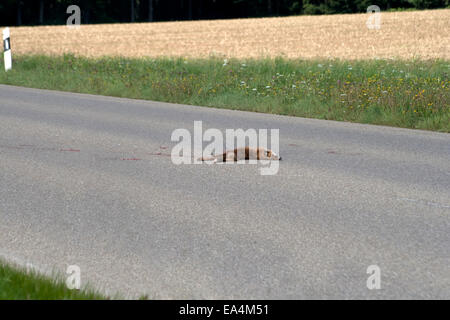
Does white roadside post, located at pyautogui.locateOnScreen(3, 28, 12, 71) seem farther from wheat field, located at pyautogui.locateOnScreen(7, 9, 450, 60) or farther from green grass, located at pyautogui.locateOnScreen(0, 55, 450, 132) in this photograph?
wheat field, located at pyautogui.locateOnScreen(7, 9, 450, 60)

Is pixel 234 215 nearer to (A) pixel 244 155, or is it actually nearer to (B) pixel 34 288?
(B) pixel 34 288

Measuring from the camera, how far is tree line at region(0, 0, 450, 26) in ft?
245

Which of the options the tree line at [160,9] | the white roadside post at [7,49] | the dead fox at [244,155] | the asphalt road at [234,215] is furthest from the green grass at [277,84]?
the tree line at [160,9]

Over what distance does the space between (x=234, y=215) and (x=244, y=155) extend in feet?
8.15

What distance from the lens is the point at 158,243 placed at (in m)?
5.23

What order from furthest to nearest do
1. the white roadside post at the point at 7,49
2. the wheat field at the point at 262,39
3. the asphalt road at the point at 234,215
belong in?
the wheat field at the point at 262,39 < the white roadside post at the point at 7,49 < the asphalt road at the point at 234,215

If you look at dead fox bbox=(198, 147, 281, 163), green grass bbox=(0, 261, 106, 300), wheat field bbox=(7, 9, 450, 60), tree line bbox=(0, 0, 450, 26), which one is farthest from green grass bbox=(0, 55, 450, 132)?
tree line bbox=(0, 0, 450, 26)

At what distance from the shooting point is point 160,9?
302 ft

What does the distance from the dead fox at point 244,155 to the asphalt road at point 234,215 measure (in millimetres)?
242

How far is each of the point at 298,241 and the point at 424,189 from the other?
225 centimetres

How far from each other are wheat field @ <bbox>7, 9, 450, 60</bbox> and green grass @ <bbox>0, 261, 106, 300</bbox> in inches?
902

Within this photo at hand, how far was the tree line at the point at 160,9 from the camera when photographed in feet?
245

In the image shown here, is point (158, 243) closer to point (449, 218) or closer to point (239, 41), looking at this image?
point (449, 218)

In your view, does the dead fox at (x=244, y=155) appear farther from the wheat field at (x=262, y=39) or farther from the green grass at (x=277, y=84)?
the wheat field at (x=262, y=39)
